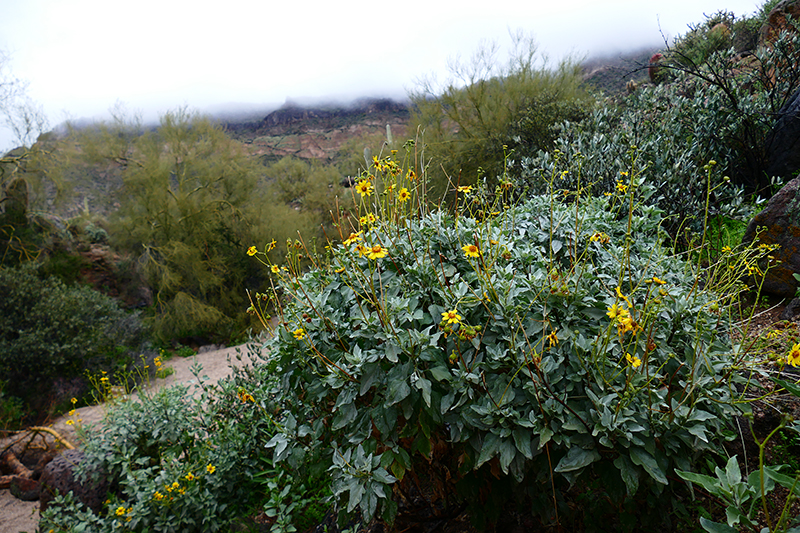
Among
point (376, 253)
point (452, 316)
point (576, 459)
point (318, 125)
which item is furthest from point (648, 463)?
point (318, 125)

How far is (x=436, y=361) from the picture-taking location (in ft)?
4.26

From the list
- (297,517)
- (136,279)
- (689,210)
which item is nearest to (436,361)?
(297,517)

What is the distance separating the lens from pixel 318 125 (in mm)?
34750

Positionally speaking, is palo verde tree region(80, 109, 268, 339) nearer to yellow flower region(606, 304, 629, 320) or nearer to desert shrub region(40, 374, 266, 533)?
desert shrub region(40, 374, 266, 533)

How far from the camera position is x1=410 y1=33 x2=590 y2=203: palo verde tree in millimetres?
7605

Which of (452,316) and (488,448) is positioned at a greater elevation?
(452,316)

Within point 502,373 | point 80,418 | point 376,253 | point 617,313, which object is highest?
point 376,253

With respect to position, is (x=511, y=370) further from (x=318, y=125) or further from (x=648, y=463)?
(x=318, y=125)

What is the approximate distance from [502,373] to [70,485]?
12.7 feet

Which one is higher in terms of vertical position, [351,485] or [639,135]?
[639,135]

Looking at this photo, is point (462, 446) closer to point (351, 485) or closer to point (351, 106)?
point (351, 485)

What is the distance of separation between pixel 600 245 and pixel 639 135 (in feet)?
11.1

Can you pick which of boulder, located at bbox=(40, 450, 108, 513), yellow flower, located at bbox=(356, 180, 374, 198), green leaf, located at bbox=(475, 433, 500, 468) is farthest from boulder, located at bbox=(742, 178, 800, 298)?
boulder, located at bbox=(40, 450, 108, 513)

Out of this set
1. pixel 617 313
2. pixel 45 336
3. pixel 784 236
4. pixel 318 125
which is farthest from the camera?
pixel 318 125
